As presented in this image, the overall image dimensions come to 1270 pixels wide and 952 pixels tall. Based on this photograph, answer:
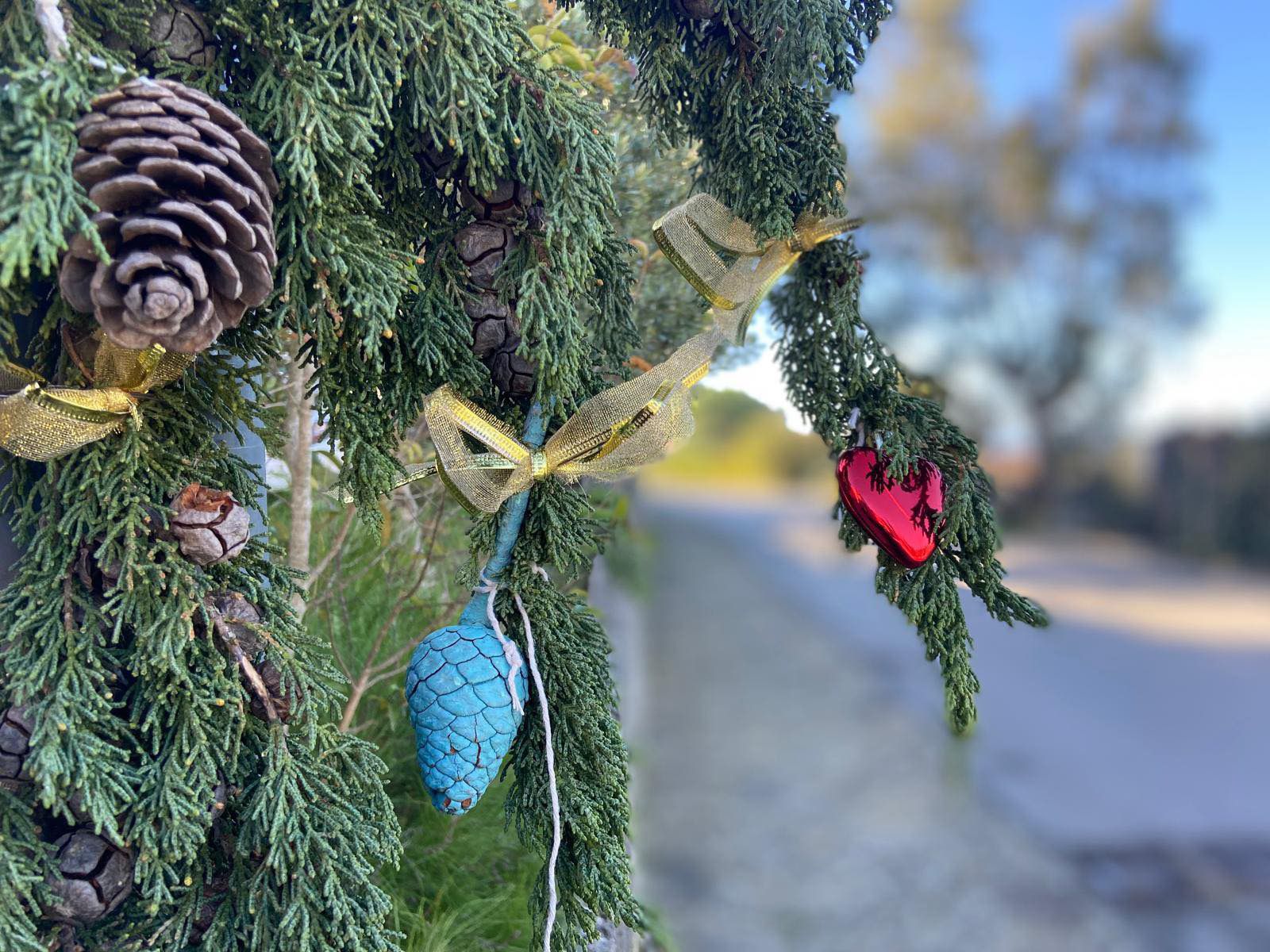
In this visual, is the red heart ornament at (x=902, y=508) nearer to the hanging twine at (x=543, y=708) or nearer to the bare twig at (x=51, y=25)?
the hanging twine at (x=543, y=708)

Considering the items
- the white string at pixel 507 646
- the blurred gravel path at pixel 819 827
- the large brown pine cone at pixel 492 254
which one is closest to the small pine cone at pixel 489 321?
the large brown pine cone at pixel 492 254

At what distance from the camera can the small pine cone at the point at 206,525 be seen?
1.22ft

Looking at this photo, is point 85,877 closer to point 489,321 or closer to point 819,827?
point 489,321

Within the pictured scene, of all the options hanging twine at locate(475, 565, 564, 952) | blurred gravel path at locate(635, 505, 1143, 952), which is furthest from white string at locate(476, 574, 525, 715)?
blurred gravel path at locate(635, 505, 1143, 952)

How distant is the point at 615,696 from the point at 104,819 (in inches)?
8.8

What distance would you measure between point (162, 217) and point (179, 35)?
11cm

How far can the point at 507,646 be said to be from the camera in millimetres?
423

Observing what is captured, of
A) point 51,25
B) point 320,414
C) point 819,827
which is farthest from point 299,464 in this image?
point 819,827

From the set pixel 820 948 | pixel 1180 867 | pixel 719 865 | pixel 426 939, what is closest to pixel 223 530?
pixel 426 939

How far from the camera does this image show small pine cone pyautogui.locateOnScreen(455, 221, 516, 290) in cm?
42

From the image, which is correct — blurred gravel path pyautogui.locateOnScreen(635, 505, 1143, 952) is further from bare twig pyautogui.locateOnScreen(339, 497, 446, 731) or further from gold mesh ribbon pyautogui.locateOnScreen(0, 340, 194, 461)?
gold mesh ribbon pyautogui.locateOnScreen(0, 340, 194, 461)

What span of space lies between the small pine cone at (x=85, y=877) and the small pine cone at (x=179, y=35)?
0.31m

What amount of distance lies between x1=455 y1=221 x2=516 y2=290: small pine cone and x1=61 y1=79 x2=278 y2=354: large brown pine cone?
106 millimetres

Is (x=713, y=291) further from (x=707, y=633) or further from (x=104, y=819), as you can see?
(x=707, y=633)
